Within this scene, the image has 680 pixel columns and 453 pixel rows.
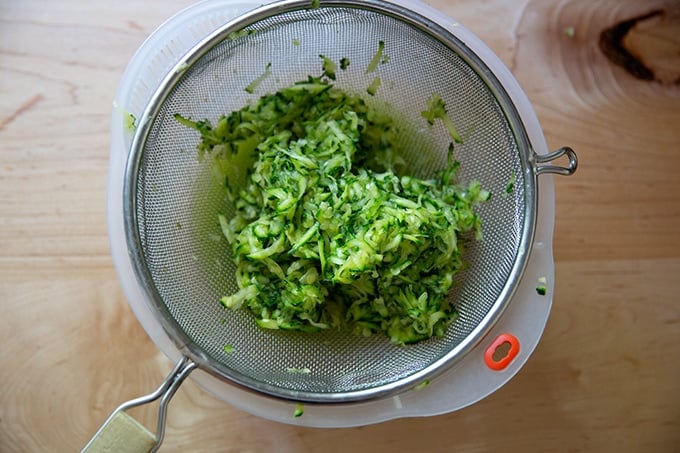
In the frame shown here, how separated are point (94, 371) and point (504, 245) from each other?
103 cm

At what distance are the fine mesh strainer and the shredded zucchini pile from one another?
0.15 feet

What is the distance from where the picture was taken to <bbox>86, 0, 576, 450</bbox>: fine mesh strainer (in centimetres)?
136

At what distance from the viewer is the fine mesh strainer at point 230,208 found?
4.48ft

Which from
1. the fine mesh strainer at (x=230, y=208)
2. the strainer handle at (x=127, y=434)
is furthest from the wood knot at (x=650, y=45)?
the strainer handle at (x=127, y=434)

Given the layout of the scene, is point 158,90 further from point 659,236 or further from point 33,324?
point 659,236

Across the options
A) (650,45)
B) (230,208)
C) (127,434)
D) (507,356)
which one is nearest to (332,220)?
(230,208)

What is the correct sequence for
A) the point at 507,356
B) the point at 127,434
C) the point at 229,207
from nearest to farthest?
the point at 127,434
the point at 507,356
the point at 229,207

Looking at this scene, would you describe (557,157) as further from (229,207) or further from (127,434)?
(127,434)

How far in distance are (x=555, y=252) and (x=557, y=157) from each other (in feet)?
1.19

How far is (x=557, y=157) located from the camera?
138 centimetres

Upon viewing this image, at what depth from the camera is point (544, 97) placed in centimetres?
167

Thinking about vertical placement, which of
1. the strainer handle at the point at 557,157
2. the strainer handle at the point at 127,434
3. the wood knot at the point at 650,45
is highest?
the wood knot at the point at 650,45

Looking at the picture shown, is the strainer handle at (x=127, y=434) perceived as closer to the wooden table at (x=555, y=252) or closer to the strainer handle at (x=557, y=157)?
the wooden table at (x=555, y=252)

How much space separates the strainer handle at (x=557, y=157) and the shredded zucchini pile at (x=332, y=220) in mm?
162
